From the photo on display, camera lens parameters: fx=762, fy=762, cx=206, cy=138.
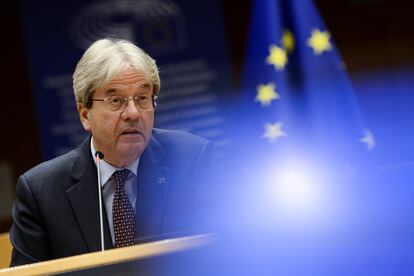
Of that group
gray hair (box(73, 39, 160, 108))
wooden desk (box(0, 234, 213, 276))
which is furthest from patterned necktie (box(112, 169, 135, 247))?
wooden desk (box(0, 234, 213, 276))

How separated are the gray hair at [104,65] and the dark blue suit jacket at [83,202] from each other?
0.81 feet

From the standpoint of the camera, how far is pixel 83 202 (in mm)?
2410

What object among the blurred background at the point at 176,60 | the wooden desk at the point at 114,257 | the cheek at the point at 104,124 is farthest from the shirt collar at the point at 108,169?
the blurred background at the point at 176,60

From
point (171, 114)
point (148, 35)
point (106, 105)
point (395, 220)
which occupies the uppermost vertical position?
point (148, 35)

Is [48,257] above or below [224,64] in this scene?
below

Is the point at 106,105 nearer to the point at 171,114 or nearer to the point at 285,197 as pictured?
the point at 285,197

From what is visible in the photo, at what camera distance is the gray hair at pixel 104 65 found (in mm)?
2365

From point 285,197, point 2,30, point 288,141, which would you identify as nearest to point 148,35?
point 2,30

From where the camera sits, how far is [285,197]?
1.76m

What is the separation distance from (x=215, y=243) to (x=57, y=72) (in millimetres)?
3729

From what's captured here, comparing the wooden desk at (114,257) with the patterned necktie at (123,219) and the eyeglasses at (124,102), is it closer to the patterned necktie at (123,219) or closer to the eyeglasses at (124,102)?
the patterned necktie at (123,219)

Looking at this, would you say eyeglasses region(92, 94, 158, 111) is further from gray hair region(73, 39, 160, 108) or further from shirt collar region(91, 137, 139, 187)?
shirt collar region(91, 137, 139, 187)

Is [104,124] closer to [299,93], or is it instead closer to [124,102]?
[124,102]

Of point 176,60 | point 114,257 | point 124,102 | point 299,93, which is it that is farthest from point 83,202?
point 176,60
